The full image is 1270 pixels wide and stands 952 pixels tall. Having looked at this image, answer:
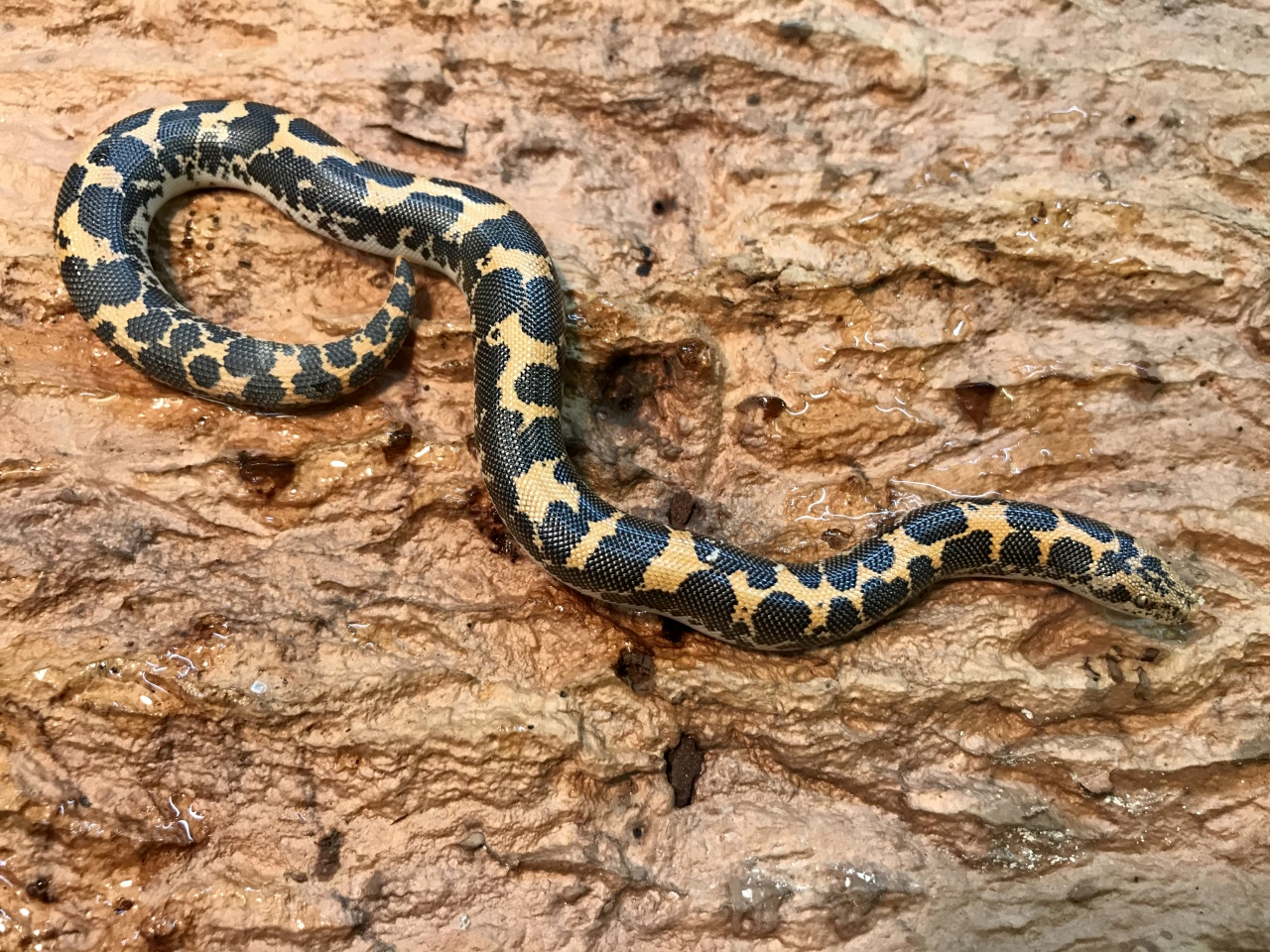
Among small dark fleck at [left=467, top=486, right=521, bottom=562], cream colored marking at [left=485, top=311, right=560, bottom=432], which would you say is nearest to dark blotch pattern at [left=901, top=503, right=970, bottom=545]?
cream colored marking at [left=485, top=311, right=560, bottom=432]

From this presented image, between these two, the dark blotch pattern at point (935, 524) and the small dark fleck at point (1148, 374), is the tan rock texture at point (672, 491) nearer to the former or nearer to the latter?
the small dark fleck at point (1148, 374)

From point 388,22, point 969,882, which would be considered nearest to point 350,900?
point 969,882

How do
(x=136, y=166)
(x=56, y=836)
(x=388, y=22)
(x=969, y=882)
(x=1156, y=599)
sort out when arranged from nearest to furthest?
(x=56, y=836) < (x=969, y=882) < (x=1156, y=599) < (x=136, y=166) < (x=388, y=22)

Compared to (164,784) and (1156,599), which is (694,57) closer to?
(1156,599)

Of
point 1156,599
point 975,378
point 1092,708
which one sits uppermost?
point 975,378

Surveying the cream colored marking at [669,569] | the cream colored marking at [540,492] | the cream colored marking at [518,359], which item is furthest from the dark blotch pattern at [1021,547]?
the cream colored marking at [518,359]
